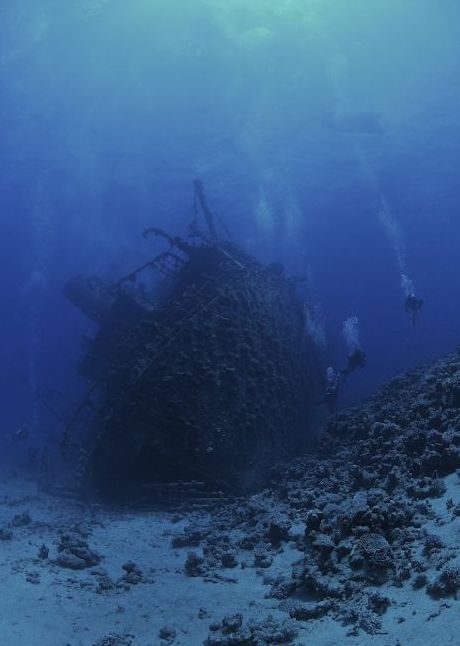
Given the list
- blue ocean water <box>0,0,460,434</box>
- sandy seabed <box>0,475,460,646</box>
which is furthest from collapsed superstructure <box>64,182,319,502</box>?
blue ocean water <box>0,0,460,434</box>

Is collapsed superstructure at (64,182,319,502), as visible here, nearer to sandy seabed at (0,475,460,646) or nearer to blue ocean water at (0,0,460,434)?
sandy seabed at (0,475,460,646)

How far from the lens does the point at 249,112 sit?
41188 millimetres

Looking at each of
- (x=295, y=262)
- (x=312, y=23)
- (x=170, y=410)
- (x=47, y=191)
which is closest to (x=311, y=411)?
(x=170, y=410)

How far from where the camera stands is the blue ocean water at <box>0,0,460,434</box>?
37.8 meters

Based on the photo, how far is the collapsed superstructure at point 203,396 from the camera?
34.5ft

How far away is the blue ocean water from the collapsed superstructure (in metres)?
17.1

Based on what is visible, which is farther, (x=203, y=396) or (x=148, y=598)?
(x=203, y=396)

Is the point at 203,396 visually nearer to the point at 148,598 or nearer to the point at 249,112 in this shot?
the point at 148,598

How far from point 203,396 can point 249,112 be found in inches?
1437

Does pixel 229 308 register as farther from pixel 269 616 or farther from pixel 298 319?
pixel 269 616

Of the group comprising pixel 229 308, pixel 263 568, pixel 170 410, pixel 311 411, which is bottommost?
pixel 263 568

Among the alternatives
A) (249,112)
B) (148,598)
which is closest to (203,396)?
(148,598)

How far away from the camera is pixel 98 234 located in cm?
6450

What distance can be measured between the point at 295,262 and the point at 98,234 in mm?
27312
